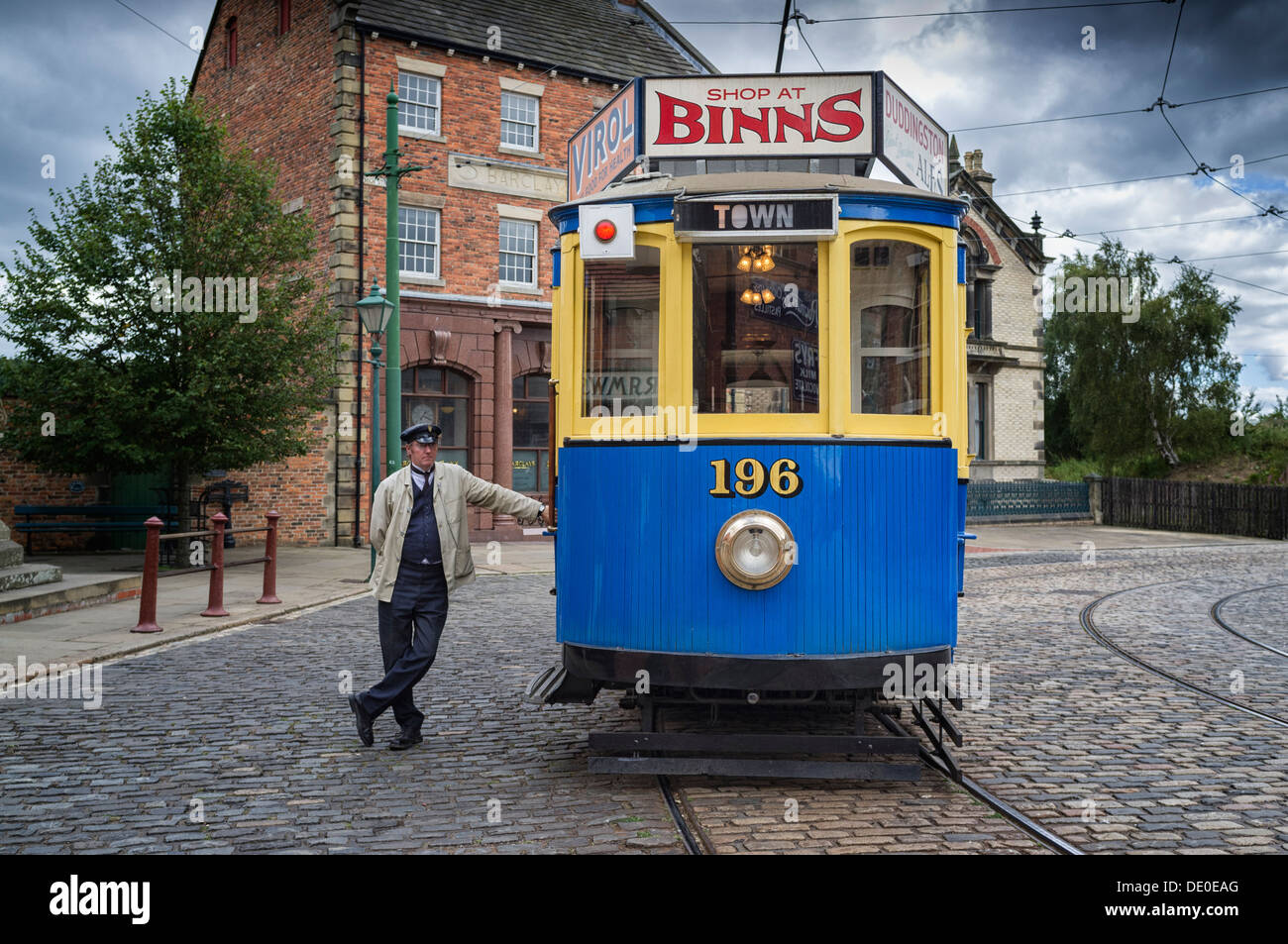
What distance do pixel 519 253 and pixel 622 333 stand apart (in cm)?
1915

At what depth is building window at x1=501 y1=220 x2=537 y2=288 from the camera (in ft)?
77.2

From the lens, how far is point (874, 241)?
16.9 ft

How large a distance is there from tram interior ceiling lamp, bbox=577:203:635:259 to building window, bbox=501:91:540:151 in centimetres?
1955

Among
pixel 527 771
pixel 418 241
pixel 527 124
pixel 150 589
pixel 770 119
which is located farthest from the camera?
pixel 527 124

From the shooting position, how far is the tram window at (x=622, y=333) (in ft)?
16.9

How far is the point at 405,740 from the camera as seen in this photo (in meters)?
5.96

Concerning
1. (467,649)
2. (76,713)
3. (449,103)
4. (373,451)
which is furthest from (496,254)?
(76,713)

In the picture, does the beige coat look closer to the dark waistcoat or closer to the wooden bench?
the dark waistcoat

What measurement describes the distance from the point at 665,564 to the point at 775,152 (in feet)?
7.74

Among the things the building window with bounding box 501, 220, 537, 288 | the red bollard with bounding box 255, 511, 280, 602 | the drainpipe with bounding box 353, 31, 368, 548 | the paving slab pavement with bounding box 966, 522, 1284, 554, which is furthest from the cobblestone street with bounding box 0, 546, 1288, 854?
the building window with bounding box 501, 220, 537, 288

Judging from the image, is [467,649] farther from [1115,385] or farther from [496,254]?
[1115,385]

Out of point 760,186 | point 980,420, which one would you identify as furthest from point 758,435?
point 980,420

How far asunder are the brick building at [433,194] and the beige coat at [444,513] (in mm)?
15880

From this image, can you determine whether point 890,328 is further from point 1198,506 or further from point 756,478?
point 1198,506
